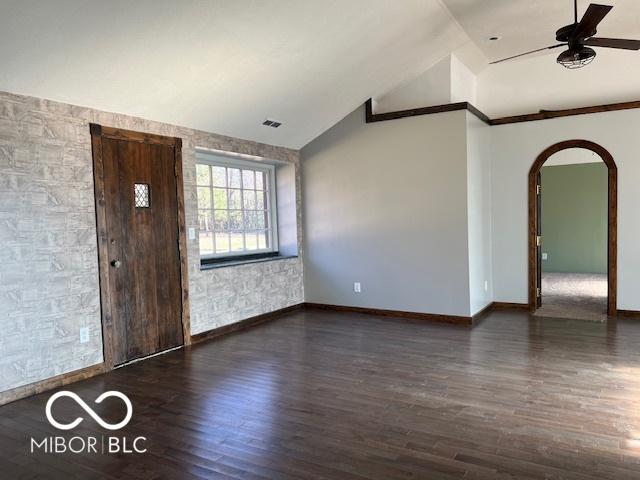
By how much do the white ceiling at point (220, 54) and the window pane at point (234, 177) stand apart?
1.72 ft

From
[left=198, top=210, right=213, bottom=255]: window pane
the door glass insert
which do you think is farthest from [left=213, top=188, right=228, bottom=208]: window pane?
the door glass insert

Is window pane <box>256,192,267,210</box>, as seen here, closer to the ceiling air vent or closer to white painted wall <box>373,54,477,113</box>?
the ceiling air vent

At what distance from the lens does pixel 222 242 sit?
575 cm

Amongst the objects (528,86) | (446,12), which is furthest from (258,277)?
(528,86)

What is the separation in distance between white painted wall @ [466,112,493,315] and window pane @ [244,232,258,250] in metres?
2.78

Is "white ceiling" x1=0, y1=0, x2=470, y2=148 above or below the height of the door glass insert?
above

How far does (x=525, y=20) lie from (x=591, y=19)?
1.61m

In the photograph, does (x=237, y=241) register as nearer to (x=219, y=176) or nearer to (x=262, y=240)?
(x=262, y=240)

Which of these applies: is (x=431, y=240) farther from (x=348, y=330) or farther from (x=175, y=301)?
(x=175, y=301)

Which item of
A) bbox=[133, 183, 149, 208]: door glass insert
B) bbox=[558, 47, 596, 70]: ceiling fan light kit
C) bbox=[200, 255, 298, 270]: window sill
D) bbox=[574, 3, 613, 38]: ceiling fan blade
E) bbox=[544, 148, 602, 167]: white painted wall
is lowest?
bbox=[200, 255, 298, 270]: window sill

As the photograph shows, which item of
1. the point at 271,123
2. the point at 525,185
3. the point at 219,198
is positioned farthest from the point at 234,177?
the point at 525,185

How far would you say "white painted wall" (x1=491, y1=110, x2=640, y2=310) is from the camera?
557 centimetres

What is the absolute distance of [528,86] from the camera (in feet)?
20.1

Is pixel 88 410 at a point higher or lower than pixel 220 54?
lower
